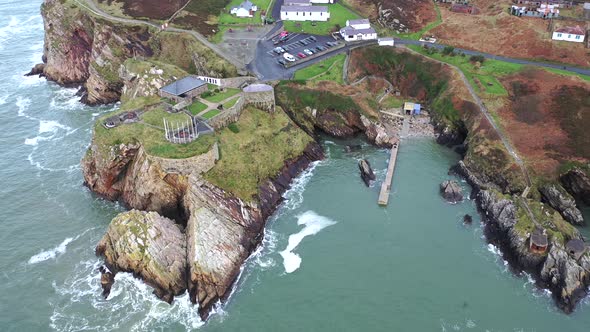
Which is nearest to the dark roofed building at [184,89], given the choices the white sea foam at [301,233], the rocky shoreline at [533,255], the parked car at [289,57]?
the parked car at [289,57]

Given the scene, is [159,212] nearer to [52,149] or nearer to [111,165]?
[111,165]

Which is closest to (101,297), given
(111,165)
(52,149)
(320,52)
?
(111,165)

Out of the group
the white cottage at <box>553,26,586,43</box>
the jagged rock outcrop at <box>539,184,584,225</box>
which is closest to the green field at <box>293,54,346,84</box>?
the jagged rock outcrop at <box>539,184,584,225</box>

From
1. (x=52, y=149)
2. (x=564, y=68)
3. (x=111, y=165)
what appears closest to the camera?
(x=111, y=165)

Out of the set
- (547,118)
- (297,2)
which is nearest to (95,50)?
(297,2)

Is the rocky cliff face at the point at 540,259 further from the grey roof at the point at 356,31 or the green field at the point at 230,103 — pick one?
the grey roof at the point at 356,31

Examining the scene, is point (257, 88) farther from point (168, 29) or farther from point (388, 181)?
point (168, 29)
